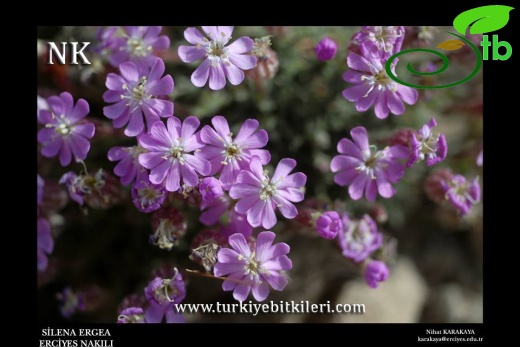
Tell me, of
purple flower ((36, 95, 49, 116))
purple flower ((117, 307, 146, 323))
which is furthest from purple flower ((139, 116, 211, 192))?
purple flower ((36, 95, 49, 116))

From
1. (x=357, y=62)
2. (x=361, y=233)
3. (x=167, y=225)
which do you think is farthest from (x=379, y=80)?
(x=167, y=225)

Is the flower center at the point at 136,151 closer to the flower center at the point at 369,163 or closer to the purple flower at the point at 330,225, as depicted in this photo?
the purple flower at the point at 330,225

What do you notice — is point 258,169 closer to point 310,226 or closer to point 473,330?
point 310,226

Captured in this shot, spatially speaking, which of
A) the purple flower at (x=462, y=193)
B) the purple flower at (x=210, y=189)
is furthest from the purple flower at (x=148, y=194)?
the purple flower at (x=462, y=193)

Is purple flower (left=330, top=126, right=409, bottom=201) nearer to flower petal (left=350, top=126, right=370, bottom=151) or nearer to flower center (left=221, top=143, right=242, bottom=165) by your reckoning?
flower petal (left=350, top=126, right=370, bottom=151)

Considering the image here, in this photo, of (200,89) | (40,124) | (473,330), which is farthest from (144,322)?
(473,330)
